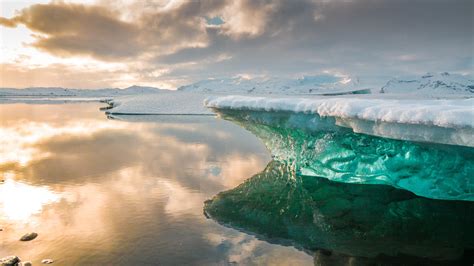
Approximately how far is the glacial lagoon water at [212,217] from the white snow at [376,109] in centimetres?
178

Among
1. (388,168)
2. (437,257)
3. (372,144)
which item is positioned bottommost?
(437,257)

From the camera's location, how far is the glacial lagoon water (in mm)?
4625

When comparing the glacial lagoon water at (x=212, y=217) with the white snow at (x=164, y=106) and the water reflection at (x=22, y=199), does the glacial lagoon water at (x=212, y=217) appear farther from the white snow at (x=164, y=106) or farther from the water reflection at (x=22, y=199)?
the white snow at (x=164, y=106)

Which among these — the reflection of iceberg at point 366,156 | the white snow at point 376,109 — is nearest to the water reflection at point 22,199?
the white snow at point 376,109

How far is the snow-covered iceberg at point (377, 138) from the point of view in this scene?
5.27 m

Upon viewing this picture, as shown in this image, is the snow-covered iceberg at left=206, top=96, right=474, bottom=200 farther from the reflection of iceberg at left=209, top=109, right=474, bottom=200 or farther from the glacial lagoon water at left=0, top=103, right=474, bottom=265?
the glacial lagoon water at left=0, top=103, right=474, bottom=265

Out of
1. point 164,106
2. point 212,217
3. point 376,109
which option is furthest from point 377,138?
point 164,106

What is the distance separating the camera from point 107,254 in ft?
14.9

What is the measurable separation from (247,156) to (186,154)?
6.96 feet

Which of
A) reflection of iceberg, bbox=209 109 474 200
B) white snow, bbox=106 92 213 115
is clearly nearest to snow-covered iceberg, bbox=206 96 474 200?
reflection of iceberg, bbox=209 109 474 200

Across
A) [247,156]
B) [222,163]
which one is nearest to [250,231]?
[222,163]

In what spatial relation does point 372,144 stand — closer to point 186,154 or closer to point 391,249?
point 391,249

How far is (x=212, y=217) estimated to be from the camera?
5953 millimetres

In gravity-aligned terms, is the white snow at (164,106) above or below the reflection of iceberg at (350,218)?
above
